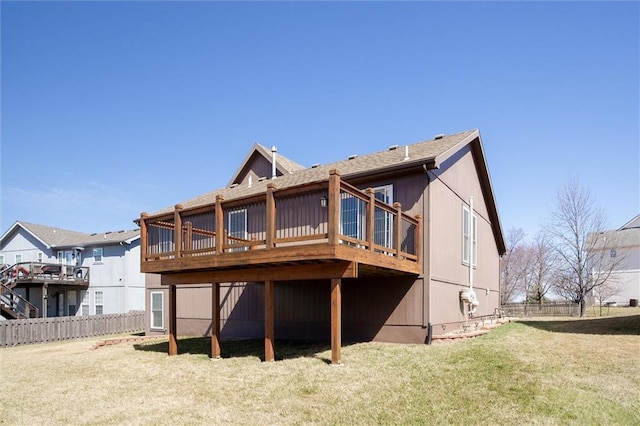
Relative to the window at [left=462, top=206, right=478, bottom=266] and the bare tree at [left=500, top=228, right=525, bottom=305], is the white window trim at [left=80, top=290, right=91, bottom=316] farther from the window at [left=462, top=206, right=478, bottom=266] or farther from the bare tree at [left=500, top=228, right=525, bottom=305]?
the bare tree at [left=500, top=228, right=525, bottom=305]

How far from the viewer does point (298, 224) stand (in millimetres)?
12297

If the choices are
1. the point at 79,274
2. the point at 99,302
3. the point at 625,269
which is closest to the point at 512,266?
the point at 625,269

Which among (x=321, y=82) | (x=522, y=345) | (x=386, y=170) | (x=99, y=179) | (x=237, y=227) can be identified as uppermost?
(x=321, y=82)

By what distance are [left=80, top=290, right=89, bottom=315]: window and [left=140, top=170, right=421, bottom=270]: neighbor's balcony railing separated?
751 inches

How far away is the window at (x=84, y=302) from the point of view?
2904 centimetres

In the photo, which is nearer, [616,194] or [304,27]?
[304,27]

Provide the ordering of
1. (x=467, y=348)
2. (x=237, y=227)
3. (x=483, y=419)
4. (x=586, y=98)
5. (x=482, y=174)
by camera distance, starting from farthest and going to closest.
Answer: (x=482, y=174) < (x=237, y=227) < (x=586, y=98) < (x=467, y=348) < (x=483, y=419)

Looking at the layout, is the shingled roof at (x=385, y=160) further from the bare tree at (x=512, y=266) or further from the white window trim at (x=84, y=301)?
the bare tree at (x=512, y=266)

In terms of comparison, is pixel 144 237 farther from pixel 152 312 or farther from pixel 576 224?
pixel 576 224

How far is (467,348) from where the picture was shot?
30.4ft

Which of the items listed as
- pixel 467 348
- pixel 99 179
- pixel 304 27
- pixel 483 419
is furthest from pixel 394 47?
pixel 99 179

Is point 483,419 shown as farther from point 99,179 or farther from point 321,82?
point 99,179

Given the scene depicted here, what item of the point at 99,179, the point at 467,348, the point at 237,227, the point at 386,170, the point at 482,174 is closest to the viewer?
the point at 467,348

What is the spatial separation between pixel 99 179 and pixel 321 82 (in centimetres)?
1448
